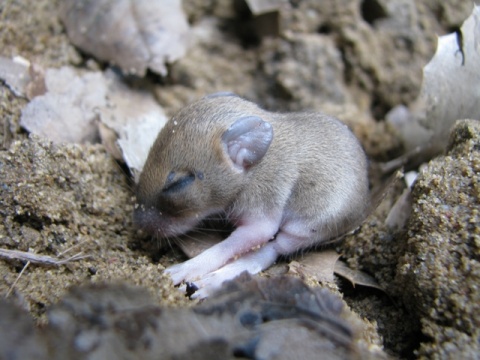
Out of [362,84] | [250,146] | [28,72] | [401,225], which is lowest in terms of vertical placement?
[401,225]

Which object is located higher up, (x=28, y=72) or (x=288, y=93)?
(x=28, y=72)

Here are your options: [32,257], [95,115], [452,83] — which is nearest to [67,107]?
[95,115]

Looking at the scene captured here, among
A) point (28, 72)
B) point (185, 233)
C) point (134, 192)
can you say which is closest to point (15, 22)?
point (28, 72)

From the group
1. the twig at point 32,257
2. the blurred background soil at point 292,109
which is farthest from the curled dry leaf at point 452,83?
the twig at point 32,257

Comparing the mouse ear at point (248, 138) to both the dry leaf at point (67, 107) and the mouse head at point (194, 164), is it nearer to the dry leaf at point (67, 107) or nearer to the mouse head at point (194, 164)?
the mouse head at point (194, 164)

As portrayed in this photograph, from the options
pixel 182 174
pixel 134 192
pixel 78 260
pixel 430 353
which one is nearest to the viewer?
pixel 430 353

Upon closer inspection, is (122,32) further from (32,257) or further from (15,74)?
(32,257)

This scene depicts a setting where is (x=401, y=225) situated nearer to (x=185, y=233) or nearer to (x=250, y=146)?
(x=250, y=146)

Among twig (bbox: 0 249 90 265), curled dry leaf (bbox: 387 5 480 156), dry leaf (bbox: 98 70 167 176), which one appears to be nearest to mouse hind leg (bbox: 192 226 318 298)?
twig (bbox: 0 249 90 265)
